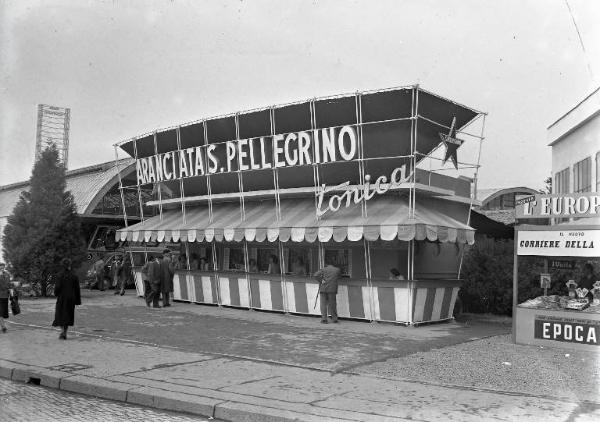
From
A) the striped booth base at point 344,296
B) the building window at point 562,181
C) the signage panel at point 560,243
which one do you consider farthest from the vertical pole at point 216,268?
the building window at point 562,181

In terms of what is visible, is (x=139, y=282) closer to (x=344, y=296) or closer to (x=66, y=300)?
(x=344, y=296)

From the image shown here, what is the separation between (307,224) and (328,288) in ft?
6.41

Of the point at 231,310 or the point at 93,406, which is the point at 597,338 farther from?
the point at 231,310

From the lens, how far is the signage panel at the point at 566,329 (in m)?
12.3

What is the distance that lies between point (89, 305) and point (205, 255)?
440 cm

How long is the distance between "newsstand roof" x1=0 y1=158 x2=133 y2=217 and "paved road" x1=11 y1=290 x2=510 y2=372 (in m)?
10.2

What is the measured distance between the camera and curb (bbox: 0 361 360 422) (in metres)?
7.55

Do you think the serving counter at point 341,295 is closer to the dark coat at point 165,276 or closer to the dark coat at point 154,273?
the dark coat at point 165,276

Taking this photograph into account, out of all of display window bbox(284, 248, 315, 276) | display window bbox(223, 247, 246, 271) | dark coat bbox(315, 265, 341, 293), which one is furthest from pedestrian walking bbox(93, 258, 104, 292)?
dark coat bbox(315, 265, 341, 293)

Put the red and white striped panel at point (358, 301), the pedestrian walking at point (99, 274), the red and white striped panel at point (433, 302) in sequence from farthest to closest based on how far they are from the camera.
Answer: the pedestrian walking at point (99, 274)
the red and white striped panel at point (358, 301)
the red and white striped panel at point (433, 302)

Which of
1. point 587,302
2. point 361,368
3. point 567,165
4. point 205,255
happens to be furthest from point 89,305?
point 567,165

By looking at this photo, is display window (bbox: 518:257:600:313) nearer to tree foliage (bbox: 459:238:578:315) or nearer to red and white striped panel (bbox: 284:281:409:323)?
tree foliage (bbox: 459:238:578:315)

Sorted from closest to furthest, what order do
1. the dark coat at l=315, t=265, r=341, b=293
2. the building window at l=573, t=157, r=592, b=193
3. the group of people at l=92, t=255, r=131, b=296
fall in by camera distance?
1. the dark coat at l=315, t=265, r=341, b=293
2. the building window at l=573, t=157, r=592, b=193
3. the group of people at l=92, t=255, r=131, b=296

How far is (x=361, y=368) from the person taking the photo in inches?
412
